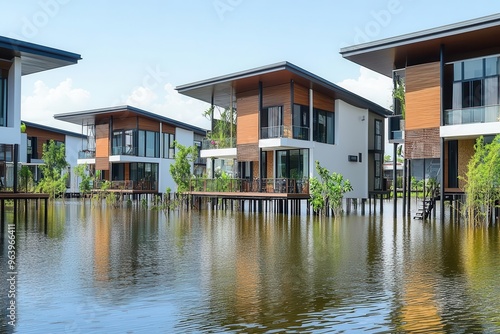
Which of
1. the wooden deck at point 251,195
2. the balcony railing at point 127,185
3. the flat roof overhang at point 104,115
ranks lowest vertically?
the wooden deck at point 251,195

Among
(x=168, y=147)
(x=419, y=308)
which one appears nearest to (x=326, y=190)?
(x=419, y=308)

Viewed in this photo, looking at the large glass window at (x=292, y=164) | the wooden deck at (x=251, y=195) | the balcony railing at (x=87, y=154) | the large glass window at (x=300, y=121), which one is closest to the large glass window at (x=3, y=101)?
the wooden deck at (x=251, y=195)

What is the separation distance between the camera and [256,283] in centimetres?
980

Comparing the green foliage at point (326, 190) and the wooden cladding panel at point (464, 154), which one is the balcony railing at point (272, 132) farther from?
the wooden cladding panel at point (464, 154)

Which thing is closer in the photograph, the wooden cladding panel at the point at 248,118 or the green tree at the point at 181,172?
the wooden cladding panel at the point at 248,118

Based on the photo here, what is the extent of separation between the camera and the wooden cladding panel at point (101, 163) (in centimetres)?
4547

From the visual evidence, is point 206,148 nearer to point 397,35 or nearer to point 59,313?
point 397,35

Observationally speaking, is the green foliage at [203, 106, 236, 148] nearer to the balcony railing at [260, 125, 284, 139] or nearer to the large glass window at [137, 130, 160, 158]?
the balcony railing at [260, 125, 284, 139]

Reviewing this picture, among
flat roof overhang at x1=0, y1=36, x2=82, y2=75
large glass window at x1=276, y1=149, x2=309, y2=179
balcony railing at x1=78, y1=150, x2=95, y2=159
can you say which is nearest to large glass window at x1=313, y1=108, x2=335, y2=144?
large glass window at x1=276, y1=149, x2=309, y2=179

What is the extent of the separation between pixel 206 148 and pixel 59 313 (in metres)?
27.5

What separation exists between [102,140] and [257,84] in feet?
66.6


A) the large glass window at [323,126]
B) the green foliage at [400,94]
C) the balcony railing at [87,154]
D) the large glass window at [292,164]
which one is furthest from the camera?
the balcony railing at [87,154]

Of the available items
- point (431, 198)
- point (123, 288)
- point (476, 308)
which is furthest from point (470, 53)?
point (123, 288)

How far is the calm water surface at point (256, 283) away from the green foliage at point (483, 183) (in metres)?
4.75
